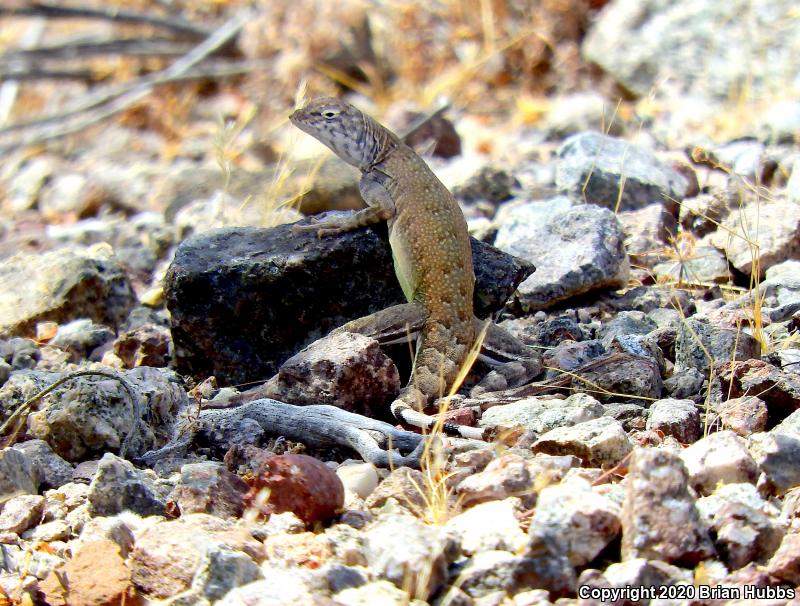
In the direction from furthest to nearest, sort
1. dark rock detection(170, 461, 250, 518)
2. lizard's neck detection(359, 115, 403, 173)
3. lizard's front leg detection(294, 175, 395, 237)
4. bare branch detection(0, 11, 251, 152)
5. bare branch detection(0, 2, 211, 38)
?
bare branch detection(0, 2, 211, 38) → bare branch detection(0, 11, 251, 152) → lizard's neck detection(359, 115, 403, 173) → lizard's front leg detection(294, 175, 395, 237) → dark rock detection(170, 461, 250, 518)

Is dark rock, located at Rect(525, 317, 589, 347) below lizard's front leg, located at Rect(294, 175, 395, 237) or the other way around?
below

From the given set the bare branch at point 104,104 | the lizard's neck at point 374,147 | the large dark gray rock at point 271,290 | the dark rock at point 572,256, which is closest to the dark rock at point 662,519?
the large dark gray rock at point 271,290

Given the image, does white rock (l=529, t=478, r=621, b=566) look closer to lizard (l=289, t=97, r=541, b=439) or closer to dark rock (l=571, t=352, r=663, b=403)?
dark rock (l=571, t=352, r=663, b=403)

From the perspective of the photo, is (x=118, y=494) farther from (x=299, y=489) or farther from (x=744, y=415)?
(x=744, y=415)

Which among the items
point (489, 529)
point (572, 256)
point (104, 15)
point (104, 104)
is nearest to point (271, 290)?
point (572, 256)

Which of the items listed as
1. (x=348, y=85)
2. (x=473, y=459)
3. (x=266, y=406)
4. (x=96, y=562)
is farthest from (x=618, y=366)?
(x=348, y=85)

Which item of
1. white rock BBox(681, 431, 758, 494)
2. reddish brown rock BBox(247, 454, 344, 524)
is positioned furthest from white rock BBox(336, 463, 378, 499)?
white rock BBox(681, 431, 758, 494)

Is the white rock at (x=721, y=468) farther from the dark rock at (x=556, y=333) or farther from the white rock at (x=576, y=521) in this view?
the dark rock at (x=556, y=333)
